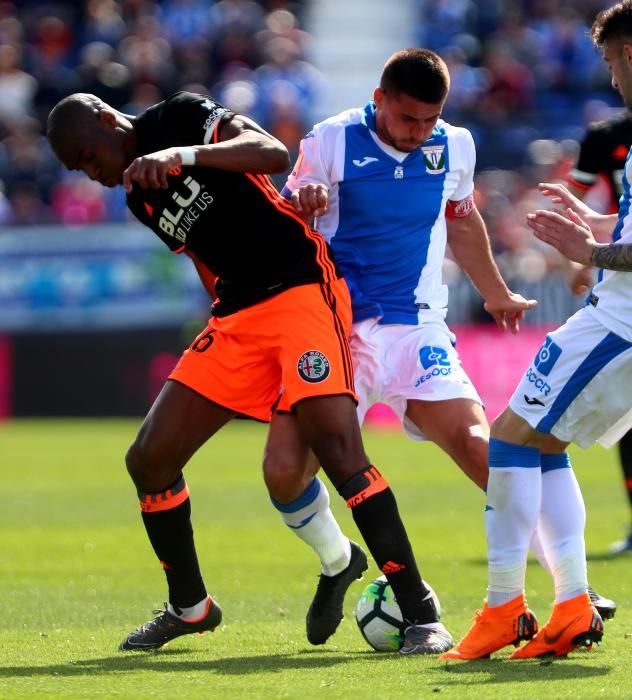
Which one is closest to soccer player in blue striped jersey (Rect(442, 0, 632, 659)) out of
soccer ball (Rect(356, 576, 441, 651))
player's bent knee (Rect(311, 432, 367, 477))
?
soccer ball (Rect(356, 576, 441, 651))

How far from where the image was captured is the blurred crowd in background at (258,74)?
21109 millimetres

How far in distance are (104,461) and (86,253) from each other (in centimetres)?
634

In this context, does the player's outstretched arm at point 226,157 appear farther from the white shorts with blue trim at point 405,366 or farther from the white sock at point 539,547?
the white sock at point 539,547

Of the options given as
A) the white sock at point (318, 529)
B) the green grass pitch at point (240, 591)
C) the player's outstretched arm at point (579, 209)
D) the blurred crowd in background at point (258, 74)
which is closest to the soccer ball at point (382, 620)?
the green grass pitch at point (240, 591)

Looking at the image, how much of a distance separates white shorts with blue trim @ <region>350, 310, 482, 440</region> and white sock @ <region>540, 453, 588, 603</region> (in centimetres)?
68

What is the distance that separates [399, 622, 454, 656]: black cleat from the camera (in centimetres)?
560

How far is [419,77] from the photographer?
5852mm

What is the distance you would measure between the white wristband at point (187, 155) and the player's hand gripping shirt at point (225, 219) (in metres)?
0.40

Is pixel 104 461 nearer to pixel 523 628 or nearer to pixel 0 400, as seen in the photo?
pixel 0 400

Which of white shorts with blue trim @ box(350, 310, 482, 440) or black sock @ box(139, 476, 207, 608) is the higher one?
white shorts with blue trim @ box(350, 310, 482, 440)

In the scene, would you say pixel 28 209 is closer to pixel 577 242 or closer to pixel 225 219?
pixel 225 219

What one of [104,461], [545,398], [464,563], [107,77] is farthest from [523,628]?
[107,77]

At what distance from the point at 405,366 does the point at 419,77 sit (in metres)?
1.22

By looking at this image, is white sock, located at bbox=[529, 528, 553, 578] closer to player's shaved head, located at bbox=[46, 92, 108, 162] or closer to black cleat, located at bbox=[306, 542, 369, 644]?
black cleat, located at bbox=[306, 542, 369, 644]
